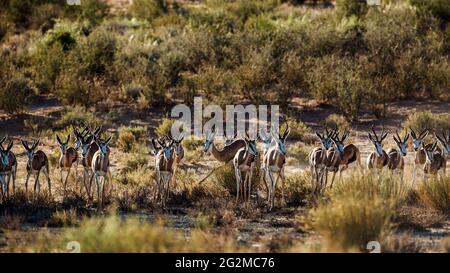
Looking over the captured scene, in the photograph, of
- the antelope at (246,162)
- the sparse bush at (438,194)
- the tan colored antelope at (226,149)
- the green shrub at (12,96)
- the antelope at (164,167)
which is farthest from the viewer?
the green shrub at (12,96)

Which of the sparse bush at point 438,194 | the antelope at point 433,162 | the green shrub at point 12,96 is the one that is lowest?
the sparse bush at point 438,194

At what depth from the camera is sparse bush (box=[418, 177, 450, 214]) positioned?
14.4m

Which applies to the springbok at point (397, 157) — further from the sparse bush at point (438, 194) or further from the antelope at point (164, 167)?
the antelope at point (164, 167)

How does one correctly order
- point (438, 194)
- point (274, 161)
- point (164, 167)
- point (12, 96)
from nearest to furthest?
point (438, 194), point (274, 161), point (164, 167), point (12, 96)

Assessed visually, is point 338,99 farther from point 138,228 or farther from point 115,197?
point 138,228

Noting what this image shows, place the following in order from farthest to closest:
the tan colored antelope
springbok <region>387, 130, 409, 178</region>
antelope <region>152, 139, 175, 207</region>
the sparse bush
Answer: the tan colored antelope → springbok <region>387, 130, 409, 178</region> → antelope <region>152, 139, 175, 207</region> → the sparse bush

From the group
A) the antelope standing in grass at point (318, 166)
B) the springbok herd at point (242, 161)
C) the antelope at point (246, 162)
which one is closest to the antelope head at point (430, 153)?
the springbok herd at point (242, 161)

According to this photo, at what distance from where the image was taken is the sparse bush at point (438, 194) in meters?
14.4

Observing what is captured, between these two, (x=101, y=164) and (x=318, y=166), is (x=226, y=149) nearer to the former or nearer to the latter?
(x=318, y=166)

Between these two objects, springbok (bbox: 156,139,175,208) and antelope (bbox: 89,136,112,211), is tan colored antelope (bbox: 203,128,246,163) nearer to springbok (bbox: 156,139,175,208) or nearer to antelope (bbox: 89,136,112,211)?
springbok (bbox: 156,139,175,208)

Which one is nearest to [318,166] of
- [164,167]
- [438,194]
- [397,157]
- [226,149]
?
[397,157]

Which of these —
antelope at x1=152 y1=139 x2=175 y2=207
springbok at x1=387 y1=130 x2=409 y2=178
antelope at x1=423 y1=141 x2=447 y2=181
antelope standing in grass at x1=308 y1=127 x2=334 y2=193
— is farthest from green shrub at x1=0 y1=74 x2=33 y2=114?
antelope at x1=423 y1=141 x2=447 y2=181

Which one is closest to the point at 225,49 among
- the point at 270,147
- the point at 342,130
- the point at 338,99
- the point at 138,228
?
the point at 338,99

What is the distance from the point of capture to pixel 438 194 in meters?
14.4
